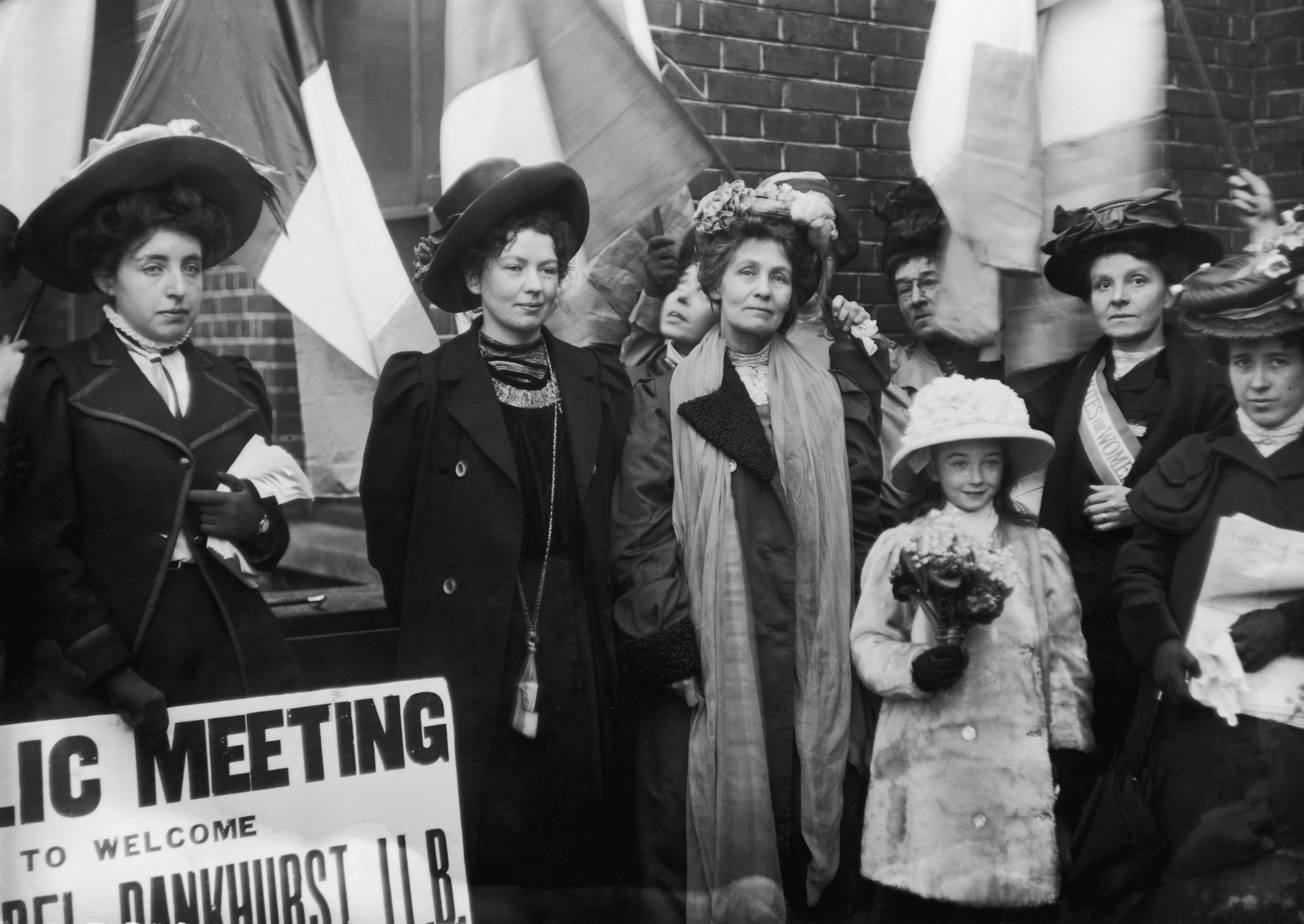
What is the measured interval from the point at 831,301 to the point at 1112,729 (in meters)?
1.70

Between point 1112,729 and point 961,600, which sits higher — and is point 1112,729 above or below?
→ below

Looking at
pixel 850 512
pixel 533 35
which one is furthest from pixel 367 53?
pixel 850 512

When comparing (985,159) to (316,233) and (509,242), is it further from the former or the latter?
(316,233)

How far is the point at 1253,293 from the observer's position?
3.86 meters

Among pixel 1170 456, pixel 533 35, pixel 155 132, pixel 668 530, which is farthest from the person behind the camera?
pixel 533 35

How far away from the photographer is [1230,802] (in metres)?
3.95

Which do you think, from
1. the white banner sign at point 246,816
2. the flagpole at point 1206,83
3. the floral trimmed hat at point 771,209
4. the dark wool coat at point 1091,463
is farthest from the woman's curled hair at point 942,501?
the flagpole at point 1206,83

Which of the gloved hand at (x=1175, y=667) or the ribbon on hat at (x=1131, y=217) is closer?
the gloved hand at (x=1175, y=667)

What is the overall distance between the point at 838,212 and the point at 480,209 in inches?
50.9

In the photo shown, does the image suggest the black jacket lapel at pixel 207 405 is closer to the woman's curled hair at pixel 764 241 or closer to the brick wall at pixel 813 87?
the woman's curled hair at pixel 764 241

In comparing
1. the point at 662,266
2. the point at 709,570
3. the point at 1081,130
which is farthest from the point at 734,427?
the point at 1081,130

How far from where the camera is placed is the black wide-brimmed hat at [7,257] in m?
3.43

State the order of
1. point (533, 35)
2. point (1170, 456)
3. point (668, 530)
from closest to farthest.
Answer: point (668, 530)
point (1170, 456)
point (533, 35)

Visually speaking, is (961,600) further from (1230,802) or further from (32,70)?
(32,70)
